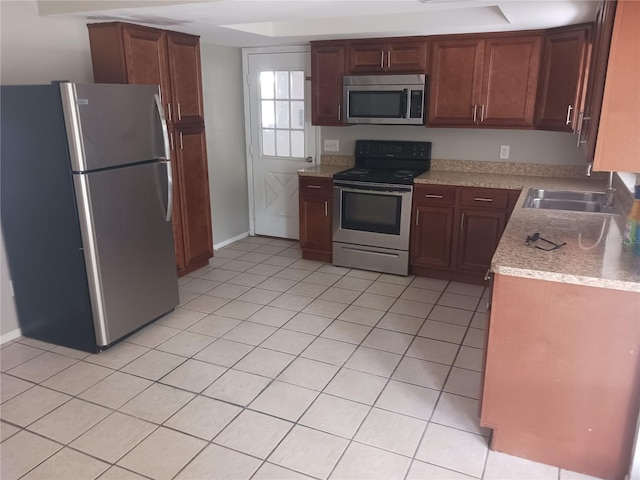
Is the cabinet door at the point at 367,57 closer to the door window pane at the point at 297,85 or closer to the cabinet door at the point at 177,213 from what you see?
the door window pane at the point at 297,85

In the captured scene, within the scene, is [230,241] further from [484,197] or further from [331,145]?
[484,197]

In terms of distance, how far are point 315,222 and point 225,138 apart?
1375 millimetres

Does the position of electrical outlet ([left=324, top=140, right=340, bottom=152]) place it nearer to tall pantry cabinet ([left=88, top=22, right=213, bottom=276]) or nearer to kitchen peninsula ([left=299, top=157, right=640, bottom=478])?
tall pantry cabinet ([left=88, top=22, right=213, bottom=276])

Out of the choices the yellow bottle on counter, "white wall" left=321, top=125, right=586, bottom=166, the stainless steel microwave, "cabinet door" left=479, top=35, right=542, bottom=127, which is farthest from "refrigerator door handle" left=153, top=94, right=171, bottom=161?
the yellow bottle on counter

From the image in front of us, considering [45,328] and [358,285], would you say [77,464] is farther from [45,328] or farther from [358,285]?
[358,285]

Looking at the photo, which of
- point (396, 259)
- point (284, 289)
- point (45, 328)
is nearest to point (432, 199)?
point (396, 259)

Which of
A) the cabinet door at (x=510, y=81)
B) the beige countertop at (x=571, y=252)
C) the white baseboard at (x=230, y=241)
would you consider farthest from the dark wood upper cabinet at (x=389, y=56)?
the white baseboard at (x=230, y=241)

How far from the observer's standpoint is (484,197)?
12.6 ft

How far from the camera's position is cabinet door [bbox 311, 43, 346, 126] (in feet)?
14.2

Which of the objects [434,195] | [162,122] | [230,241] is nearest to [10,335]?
[162,122]

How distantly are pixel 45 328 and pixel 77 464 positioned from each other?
4.42 feet

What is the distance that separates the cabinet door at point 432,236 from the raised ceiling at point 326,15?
1.42 meters

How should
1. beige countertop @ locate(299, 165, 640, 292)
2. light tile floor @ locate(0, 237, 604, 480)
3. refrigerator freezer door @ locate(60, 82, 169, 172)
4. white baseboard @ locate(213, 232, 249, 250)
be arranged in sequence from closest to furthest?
beige countertop @ locate(299, 165, 640, 292)
light tile floor @ locate(0, 237, 604, 480)
refrigerator freezer door @ locate(60, 82, 169, 172)
white baseboard @ locate(213, 232, 249, 250)

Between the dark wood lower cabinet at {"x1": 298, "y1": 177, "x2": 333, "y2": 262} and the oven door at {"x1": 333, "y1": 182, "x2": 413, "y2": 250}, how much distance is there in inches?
4.8
